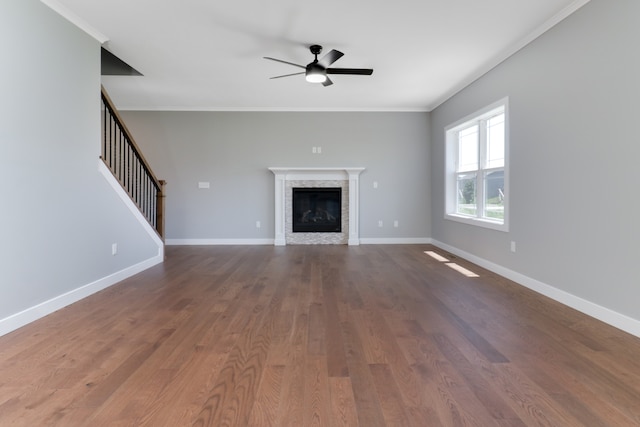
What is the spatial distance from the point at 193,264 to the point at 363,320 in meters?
3.05

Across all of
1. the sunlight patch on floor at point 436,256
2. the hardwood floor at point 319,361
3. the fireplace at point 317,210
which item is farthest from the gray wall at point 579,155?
the fireplace at point 317,210

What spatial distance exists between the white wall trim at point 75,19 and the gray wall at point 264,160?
297 cm

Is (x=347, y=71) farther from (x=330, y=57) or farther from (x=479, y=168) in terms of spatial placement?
(x=479, y=168)

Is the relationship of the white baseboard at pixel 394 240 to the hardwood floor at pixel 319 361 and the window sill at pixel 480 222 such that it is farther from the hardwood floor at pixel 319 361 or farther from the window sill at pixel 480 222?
the hardwood floor at pixel 319 361

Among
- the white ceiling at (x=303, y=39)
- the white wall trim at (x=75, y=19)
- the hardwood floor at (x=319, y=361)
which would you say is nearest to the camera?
Answer: the hardwood floor at (x=319, y=361)

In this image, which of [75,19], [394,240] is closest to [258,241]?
[394,240]

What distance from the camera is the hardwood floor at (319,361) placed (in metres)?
1.47

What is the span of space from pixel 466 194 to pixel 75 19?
547cm

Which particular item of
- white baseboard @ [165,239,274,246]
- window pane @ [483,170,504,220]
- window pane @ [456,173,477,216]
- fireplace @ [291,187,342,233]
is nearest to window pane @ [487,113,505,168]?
window pane @ [483,170,504,220]

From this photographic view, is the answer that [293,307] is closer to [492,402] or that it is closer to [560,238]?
[492,402]

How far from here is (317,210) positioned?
6.76 meters

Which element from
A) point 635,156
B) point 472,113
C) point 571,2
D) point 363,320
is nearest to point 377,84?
point 472,113

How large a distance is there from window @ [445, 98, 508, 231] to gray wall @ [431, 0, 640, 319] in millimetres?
311

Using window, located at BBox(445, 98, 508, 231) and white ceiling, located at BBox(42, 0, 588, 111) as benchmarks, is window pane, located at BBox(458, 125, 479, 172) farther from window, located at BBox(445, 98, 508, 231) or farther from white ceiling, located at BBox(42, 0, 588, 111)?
white ceiling, located at BBox(42, 0, 588, 111)
